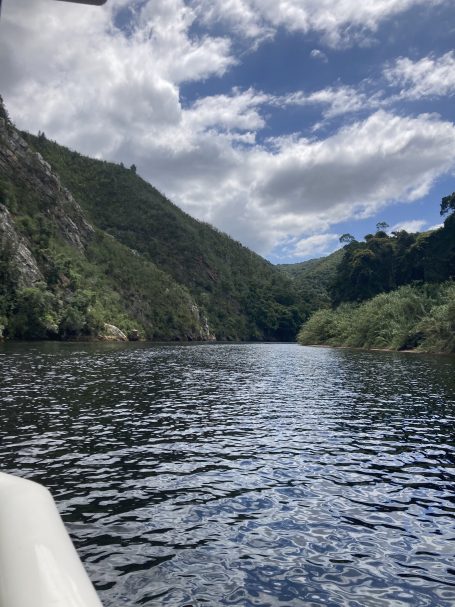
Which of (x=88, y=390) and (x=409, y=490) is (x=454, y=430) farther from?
(x=88, y=390)

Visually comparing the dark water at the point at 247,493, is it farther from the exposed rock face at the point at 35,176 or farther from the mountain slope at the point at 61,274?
the exposed rock face at the point at 35,176

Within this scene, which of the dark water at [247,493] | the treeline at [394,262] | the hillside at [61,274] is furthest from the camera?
the treeline at [394,262]

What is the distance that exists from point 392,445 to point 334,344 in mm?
99781

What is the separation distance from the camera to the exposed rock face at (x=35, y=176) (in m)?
150

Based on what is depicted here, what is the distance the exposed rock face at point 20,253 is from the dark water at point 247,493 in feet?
280

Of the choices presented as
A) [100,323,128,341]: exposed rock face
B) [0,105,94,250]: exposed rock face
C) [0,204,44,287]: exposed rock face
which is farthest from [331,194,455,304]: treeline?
[0,105,94,250]: exposed rock face

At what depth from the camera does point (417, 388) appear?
111 feet

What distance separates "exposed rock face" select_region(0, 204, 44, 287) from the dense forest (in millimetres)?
76285

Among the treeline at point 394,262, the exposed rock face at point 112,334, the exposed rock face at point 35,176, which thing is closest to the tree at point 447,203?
the treeline at point 394,262

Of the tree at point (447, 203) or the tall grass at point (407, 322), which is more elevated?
the tree at point (447, 203)

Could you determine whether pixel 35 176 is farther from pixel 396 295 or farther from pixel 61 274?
pixel 396 295

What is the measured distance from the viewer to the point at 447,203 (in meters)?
104

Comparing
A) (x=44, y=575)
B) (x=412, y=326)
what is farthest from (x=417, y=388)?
(x=412, y=326)

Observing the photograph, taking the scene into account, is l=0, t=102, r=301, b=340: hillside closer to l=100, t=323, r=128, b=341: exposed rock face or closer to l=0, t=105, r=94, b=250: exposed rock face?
l=0, t=105, r=94, b=250: exposed rock face
